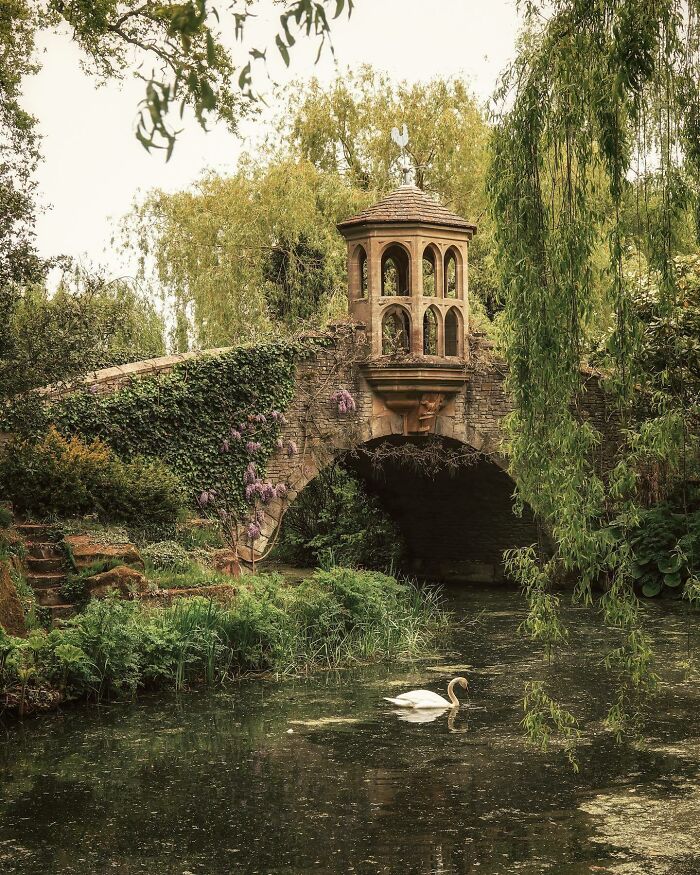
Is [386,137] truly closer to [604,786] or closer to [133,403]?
[133,403]

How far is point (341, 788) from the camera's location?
7383mm

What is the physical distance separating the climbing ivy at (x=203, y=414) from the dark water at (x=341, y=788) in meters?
4.47

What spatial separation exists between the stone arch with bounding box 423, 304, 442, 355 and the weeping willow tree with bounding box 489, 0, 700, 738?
1064 cm

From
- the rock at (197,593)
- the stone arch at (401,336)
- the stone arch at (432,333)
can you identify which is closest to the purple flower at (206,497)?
the rock at (197,593)

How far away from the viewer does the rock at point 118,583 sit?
11.3 m

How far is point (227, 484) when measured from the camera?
601 inches

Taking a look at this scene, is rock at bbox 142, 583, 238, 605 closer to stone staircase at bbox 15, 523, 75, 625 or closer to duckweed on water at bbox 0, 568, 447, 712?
duckweed on water at bbox 0, 568, 447, 712

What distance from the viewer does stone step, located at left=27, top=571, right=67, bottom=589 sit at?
1133cm

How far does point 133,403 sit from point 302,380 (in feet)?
8.87

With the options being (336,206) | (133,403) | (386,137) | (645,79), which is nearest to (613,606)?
(645,79)

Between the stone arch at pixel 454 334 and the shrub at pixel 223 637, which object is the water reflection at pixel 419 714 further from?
the stone arch at pixel 454 334

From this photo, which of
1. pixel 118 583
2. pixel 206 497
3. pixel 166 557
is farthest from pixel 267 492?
pixel 118 583

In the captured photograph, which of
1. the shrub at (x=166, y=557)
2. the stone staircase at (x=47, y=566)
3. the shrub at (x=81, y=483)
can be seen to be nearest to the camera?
the stone staircase at (x=47, y=566)

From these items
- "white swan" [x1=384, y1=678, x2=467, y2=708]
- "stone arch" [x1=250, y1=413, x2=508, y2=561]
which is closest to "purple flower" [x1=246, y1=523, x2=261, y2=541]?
"stone arch" [x1=250, y1=413, x2=508, y2=561]
